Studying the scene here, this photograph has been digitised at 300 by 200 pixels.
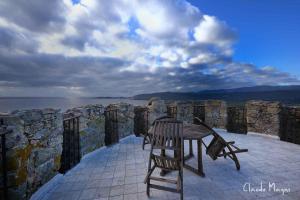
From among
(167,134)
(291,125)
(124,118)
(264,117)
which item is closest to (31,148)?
(167,134)

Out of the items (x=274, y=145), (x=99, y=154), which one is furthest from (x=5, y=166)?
(x=274, y=145)

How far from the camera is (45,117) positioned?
125 inches

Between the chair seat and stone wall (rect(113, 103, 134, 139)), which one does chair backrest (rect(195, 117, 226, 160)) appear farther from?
stone wall (rect(113, 103, 134, 139))

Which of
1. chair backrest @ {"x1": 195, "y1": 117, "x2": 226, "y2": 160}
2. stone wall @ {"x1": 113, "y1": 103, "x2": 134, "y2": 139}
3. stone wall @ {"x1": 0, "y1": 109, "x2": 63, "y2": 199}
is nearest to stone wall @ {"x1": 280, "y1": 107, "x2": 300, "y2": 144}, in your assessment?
chair backrest @ {"x1": 195, "y1": 117, "x2": 226, "y2": 160}

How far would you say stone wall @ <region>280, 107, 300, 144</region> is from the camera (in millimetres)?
6993

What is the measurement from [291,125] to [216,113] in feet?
9.38

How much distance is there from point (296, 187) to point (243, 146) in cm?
Answer: 245

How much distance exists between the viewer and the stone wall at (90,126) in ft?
15.1

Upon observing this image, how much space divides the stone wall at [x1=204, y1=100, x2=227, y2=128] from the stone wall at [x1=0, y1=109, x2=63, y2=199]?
20.8ft

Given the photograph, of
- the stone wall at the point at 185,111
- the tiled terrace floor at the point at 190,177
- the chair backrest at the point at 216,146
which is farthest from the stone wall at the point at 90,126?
the stone wall at the point at 185,111

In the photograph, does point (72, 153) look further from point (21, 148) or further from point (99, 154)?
point (21, 148)

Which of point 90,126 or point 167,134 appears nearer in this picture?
point 167,134

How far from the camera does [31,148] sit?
9.29ft

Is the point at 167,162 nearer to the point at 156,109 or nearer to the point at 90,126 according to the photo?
the point at 90,126
